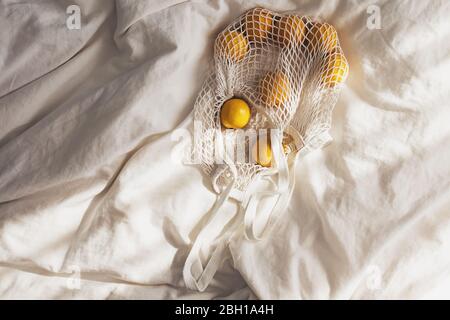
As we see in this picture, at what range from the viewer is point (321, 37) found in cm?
89

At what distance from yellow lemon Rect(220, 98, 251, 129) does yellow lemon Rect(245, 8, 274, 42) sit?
0.40 feet

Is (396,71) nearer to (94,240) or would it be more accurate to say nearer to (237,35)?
(237,35)

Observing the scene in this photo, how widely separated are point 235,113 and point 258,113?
48 mm

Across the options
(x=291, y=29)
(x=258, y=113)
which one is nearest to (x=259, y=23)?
(x=291, y=29)

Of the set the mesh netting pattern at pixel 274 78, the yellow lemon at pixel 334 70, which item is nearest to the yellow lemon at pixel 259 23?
the mesh netting pattern at pixel 274 78

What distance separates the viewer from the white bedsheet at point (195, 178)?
862 mm

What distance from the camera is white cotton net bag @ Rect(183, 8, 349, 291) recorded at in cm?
89

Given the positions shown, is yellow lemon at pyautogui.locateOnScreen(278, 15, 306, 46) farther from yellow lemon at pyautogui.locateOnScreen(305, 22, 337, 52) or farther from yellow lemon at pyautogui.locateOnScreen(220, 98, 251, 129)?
yellow lemon at pyautogui.locateOnScreen(220, 98, 251, 129)

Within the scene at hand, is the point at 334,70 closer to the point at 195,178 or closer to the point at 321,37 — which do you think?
the point at 321,37

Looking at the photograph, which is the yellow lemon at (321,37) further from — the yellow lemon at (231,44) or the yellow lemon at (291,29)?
the yellow lemon at (231,44)

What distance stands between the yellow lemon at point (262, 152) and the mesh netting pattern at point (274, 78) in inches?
0.4

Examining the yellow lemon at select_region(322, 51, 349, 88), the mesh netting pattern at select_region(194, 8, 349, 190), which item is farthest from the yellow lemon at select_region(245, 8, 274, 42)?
the yellow lemon at select_region(322, 51, 349, 88)
